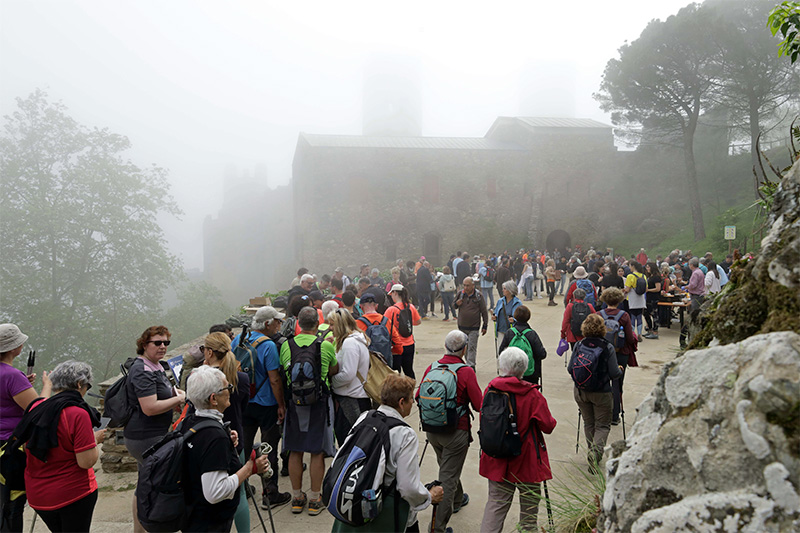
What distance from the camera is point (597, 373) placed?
14.0 ft

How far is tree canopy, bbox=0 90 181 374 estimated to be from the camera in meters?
19.7

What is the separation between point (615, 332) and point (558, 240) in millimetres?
25820

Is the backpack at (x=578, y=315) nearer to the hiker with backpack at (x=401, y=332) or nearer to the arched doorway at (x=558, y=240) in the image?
the hiker with backpack at (x=401, y=332)

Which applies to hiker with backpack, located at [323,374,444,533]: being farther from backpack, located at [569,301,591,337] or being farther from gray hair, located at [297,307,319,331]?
backpack, located at [569,301,591,337]

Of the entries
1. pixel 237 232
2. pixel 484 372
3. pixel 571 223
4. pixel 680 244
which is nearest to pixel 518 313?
pixel 484 372

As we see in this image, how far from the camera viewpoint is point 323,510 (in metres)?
3.96

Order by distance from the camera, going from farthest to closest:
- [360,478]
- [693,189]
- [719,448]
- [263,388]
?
[693,189]
[263,388]
[360,478]
[719,448]

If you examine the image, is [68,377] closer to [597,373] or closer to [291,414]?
[291,414]

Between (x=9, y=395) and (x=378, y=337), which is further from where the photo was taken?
(x=378, y=337)

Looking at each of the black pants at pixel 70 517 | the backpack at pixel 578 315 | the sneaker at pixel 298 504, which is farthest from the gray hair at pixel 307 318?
the backpack at pixel 578 315

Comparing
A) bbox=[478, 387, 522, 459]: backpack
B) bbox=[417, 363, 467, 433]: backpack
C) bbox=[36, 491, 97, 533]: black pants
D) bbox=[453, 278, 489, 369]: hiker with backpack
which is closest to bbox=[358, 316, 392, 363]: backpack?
bbox=[453, 278, 489, 369]: hiker with backpack

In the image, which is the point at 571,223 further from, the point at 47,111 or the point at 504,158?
the point at 47,111

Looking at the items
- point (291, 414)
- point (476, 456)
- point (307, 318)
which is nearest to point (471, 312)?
point (476, 456)

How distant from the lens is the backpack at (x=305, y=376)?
381cm
